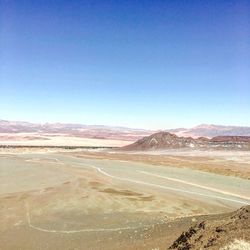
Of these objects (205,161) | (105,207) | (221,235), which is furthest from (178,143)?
(221,235)

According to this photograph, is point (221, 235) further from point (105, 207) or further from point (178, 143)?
point (178, 143)

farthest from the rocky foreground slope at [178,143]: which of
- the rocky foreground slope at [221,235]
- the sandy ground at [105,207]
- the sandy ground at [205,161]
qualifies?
the rocky foreground slope at [221,235]

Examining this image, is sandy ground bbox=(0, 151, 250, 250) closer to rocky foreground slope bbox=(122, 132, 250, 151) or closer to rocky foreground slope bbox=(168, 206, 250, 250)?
rocky foreground slope bbox=(168, 206, 250, 250)

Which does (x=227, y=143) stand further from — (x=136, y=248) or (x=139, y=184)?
(x=136, y=248)

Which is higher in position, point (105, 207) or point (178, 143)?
point (178, 143)

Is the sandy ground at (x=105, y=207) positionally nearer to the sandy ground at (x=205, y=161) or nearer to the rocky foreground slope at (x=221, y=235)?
the rocky foreground slope at (x=221, y=235)

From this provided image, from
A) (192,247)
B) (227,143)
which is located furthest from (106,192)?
(227,143)
